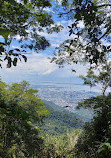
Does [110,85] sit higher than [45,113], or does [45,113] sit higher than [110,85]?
[110,85]

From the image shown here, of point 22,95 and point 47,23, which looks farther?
point 22,95

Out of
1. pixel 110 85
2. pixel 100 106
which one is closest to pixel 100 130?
pixel 100 106

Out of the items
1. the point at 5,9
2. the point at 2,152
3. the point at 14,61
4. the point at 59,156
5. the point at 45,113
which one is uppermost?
the point at 5,9

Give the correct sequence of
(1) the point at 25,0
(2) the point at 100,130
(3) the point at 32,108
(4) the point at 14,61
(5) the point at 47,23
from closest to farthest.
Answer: (4) the point at 14,61
(1) the point at 25,0
(2) the point at 100,130
(5) the point at 47,23
(3) the point at 32,108

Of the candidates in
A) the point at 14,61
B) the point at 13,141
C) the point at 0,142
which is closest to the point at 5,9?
the point at 14,61

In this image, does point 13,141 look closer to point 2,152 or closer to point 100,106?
point 2,152

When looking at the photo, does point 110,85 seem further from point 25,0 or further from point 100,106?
point 25,0

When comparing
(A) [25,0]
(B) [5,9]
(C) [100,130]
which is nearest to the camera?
(B) [5,9]

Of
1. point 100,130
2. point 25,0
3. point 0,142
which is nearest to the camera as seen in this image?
point 0,142

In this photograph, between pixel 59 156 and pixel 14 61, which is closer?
pixel 14 61
